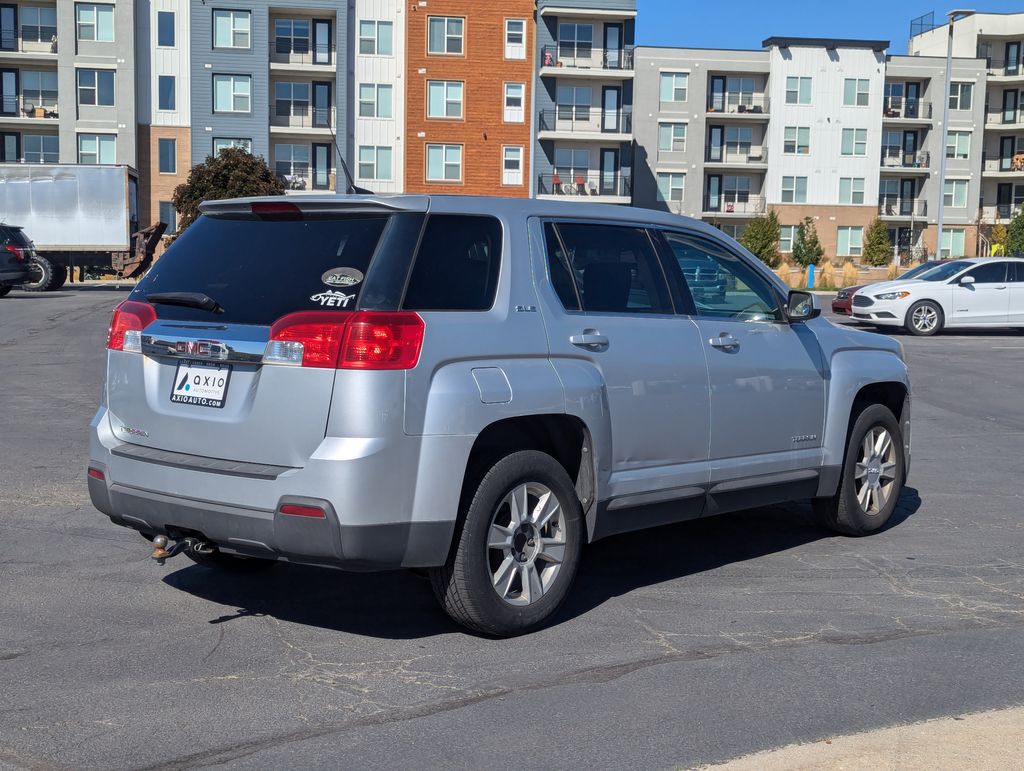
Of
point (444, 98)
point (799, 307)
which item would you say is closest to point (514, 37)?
point (444, 98)

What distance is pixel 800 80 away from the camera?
68375 mm

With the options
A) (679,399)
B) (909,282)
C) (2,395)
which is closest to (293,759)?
(679,399)

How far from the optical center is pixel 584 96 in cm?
6131

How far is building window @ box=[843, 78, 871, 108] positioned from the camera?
226 ft

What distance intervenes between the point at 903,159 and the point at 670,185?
14823mm

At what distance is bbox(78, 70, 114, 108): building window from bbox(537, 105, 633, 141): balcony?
2047 centimetres

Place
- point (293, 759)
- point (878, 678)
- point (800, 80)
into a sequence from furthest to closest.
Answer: point (800, 80) < point (878, 678) < point (293, 759)

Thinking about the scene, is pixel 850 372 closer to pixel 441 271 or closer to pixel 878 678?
pixel 878 678

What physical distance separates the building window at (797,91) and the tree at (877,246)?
318 inches

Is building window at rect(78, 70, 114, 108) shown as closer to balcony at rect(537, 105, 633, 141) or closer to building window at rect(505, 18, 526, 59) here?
building window at rect(505, 18, 526, 59)

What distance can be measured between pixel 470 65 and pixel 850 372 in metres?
54.1

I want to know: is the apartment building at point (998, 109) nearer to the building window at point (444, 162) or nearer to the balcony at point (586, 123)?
the balcony at point (586, 123)

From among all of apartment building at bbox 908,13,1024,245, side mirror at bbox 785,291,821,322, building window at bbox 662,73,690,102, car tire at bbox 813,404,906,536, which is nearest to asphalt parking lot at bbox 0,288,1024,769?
car tire at bbox 813,404,906,536

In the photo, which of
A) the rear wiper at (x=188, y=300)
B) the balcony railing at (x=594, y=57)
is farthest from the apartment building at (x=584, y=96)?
the rear wiper at (x=188, y=300)
